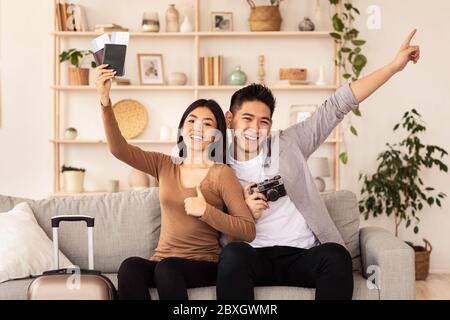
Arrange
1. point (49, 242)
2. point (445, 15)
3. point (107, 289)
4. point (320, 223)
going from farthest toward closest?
point (445, 15) → point (49, 242) → point (320, 223) → point (107, 289)

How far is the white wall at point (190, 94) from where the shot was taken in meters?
5.27

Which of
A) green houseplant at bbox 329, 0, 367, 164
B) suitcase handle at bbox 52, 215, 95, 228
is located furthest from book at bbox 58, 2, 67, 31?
suitcase handle at bbox 52, 215, 95, 228

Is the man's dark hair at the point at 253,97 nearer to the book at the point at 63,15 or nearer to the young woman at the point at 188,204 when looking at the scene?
the young woman at the point at 188,204

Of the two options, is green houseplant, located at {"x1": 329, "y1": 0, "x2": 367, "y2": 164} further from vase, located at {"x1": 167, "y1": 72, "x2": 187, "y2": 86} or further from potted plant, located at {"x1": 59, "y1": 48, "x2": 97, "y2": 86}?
potted plant, located at {"x1": 59, "y1": 48, "x2": 97, "y2": 86}

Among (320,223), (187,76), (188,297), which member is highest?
(187,76)

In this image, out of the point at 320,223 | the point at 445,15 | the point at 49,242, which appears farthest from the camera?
the point at 445,15

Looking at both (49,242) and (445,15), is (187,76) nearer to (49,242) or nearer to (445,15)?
(445,15)

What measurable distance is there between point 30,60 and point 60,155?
29.8 inches

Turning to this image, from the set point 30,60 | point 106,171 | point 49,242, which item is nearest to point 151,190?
point 49,242

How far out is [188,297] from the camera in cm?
247

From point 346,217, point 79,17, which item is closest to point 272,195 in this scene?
point 346,217

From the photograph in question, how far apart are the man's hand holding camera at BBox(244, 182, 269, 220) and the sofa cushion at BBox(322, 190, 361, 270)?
0.49 meters

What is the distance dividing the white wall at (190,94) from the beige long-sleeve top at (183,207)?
8.84 feet

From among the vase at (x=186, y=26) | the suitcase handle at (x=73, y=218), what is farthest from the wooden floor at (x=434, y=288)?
the suitcase handle at (x=73, y=218)
